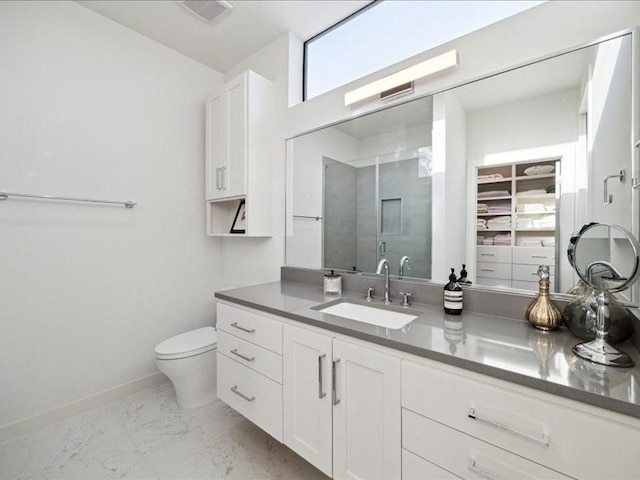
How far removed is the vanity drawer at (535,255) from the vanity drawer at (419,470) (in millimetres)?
872

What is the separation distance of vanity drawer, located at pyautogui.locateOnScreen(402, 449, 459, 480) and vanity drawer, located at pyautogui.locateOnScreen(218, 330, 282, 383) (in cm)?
62

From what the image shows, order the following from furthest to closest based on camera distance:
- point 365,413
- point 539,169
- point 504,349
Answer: point 539,169
point 365,413
point 504,349

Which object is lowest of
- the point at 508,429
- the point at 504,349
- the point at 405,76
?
the point at 508,429

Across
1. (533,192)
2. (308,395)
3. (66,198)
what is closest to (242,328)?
(308,395)

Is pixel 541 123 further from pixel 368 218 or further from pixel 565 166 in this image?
pixel 368 218

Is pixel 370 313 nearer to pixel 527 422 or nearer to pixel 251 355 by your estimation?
pixel 251 355

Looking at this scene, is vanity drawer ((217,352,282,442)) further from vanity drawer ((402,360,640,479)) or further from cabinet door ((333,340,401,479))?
vanity drawer ((402,360,640,479))

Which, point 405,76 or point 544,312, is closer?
point 544,312

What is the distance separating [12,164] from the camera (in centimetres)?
163

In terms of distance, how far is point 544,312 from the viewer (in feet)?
3.43

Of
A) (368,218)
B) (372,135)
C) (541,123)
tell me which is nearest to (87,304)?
(368,218)

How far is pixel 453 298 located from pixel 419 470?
2.13 feet

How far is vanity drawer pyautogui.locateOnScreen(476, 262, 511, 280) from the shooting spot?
1.27 meters

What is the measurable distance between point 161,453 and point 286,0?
2748 millimetres
